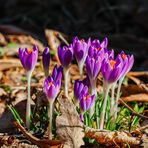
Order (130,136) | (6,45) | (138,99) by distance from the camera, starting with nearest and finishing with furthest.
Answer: (130,136) → (138,99) → (6,45)

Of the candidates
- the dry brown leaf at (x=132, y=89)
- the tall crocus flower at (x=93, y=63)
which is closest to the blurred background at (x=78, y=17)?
the dry brown leaf at (x=132, y=89)

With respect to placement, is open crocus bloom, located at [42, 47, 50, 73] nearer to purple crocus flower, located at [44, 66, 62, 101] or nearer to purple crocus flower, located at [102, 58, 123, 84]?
purple crocus flower, located at [44, 66, 62, 101]

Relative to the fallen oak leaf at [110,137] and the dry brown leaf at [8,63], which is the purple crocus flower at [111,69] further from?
the dry brown leaf at [8,63]

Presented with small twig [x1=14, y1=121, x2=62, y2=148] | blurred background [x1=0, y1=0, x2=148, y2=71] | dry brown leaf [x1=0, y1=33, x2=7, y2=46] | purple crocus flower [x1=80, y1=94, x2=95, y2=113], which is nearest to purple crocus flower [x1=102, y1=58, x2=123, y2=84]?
purple crocus flower [x1=80, y1=94, x2=95, y2=113]

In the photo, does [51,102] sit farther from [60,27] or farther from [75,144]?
[60,27]

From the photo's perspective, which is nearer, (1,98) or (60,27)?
(1,98)

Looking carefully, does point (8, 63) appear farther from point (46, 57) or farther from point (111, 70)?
point (111, 70)

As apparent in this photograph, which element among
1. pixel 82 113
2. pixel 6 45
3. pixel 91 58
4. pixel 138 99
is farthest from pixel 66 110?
pixel 6 45

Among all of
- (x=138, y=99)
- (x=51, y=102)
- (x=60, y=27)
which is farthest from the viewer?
(x=60, y=27)
